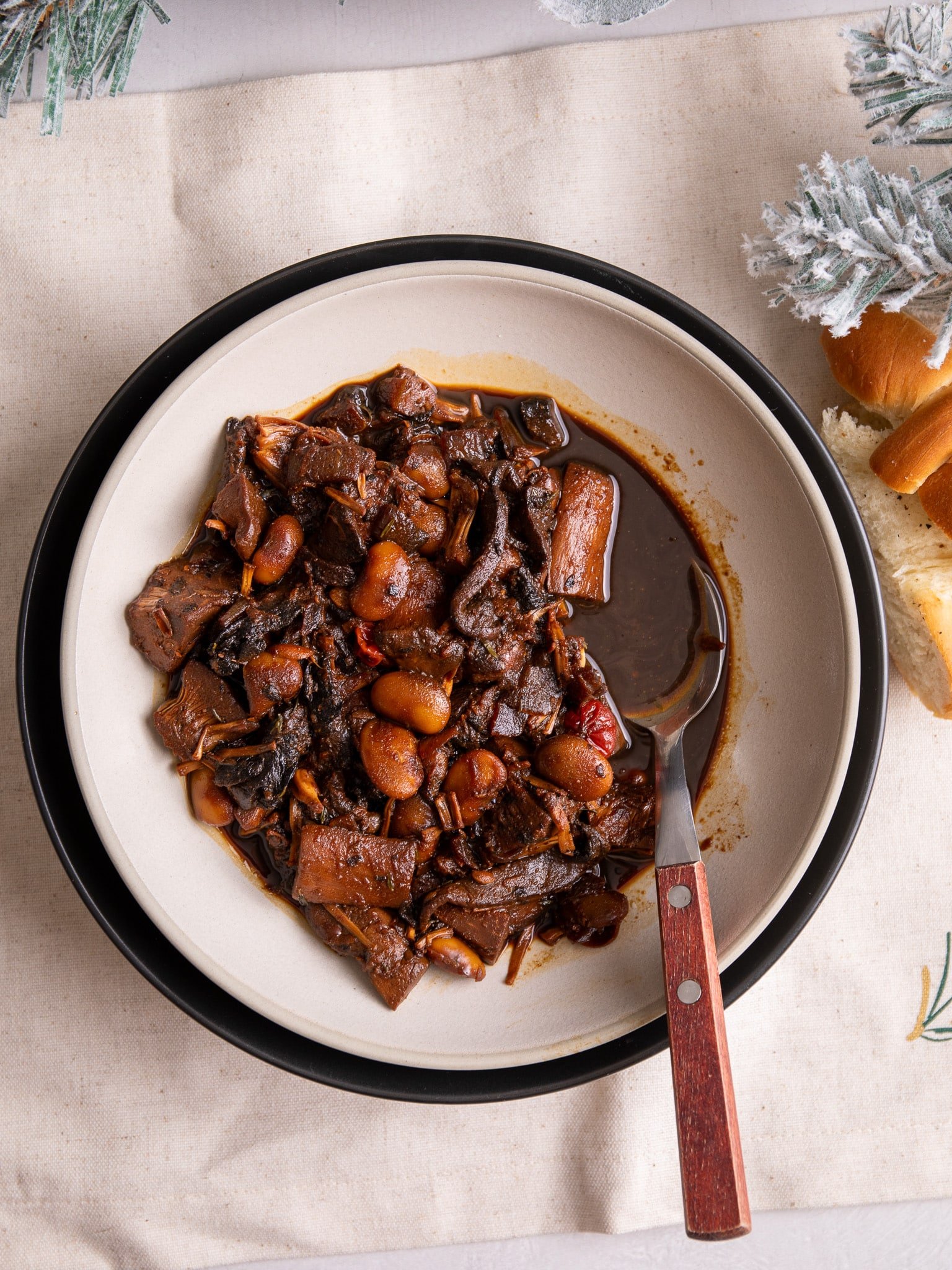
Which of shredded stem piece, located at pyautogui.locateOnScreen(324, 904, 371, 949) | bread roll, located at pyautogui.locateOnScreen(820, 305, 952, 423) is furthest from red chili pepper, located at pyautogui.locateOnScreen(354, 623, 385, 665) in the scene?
bread roll, located at pyautogui.locateOnScreen(820, 305, 952, 423)

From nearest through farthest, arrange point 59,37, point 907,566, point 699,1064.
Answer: point 699,1064 → point 59,37 → point 907,566

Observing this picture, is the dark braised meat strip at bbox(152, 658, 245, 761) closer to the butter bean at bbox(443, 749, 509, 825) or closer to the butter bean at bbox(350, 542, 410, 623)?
the butter bean at bbox(350, 542, 410, 623)

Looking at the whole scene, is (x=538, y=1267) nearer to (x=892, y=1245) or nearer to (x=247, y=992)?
(x=892, y=1245)

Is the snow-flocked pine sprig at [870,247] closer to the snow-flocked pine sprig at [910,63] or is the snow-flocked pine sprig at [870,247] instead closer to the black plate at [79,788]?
the snow-flocked pine sprig at [910,63]

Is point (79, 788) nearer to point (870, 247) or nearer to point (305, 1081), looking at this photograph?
point (305, 1081)

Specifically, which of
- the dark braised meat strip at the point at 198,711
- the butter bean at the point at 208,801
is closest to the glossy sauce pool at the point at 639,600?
the dark braised meat strip at the point at 198,711

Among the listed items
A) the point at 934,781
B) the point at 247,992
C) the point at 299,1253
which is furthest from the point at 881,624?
the point at 299,1253

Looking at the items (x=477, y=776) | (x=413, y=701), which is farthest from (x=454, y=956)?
(x=413, y=701)
